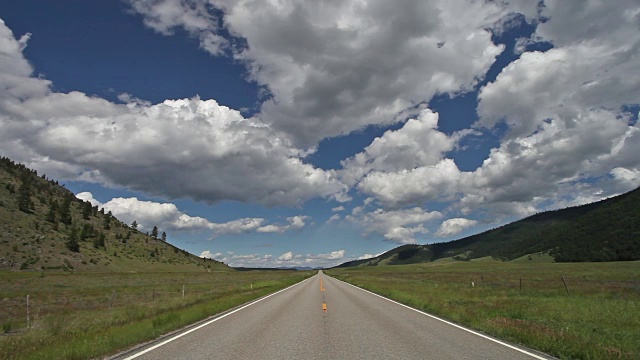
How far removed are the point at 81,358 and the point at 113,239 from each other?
520 ft

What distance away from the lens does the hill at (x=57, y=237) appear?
92.6m

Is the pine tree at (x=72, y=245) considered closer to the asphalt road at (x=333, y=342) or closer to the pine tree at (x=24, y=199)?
the pine tree at (x=24, y=199)

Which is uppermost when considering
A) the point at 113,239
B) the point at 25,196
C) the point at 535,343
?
the point at 25,196

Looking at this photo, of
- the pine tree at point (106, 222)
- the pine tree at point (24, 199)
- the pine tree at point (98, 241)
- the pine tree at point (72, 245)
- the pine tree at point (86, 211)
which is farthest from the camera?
the pine tree at point (106, 222)

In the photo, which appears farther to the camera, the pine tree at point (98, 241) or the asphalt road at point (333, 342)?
the pine tree at point (98, 241)

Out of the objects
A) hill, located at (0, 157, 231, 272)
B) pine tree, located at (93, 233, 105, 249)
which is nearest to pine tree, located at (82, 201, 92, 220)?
hill, located at (0, 157, 231, 272)

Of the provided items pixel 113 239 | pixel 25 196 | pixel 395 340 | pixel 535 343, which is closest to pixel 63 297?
pixel 395 340

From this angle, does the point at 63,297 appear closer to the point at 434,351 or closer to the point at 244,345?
the point at 244,345

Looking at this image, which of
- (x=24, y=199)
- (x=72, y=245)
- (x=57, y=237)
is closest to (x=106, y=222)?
(x=24, y=199)

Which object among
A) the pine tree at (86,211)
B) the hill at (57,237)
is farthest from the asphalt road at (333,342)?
the pine tree at (86,211)

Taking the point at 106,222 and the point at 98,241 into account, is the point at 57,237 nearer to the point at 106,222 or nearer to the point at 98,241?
the point at 98,241

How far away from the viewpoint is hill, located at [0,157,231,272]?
9262 centimetres

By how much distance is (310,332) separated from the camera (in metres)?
12.1

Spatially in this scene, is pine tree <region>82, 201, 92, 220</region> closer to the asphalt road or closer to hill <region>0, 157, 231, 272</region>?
hill <region>0, 157, 231, 272</region>
